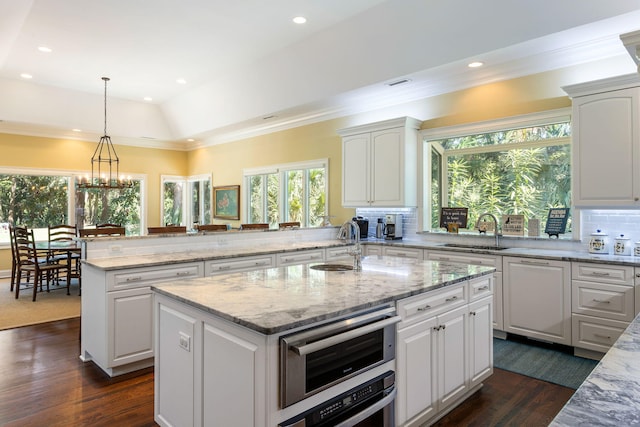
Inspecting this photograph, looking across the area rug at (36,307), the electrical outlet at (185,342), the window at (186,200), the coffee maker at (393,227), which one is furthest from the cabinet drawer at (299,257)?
the window at (186,200)

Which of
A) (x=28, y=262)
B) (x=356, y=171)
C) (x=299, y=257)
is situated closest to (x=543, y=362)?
(x=299, y=257)

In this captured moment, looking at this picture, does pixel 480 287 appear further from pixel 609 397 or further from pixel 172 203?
pixel 172 203

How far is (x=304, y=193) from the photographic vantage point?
6984 mm

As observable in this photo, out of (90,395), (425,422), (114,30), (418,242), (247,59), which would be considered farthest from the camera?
(247,59)

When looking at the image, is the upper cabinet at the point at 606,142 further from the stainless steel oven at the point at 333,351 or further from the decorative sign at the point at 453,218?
the stainless steel oven at the point at 333,351

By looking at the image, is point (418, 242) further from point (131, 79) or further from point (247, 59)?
point (131, 79)

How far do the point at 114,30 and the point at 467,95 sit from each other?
4373mm

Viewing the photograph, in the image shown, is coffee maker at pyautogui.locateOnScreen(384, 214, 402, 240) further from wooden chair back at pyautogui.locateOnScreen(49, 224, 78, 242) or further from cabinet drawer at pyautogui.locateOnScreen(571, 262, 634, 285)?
wooden chair back at pyautogui.locateOnScreen(49, 224, 78, 242)

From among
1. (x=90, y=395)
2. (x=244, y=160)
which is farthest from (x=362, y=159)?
(x=90, y=395)

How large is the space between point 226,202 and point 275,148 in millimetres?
1953

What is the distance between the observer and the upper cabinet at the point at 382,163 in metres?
5.18

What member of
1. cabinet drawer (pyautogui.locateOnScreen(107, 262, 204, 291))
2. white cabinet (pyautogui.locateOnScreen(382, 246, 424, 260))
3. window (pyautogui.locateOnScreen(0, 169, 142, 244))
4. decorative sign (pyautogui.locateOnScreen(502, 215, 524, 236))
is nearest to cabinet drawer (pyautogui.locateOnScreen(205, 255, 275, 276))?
cabinet drawer (pyautogui.locateOnScreen(107, 262, 204, 291))

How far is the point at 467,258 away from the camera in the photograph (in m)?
4.30

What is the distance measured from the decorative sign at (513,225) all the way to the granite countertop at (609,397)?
3.41 meters
